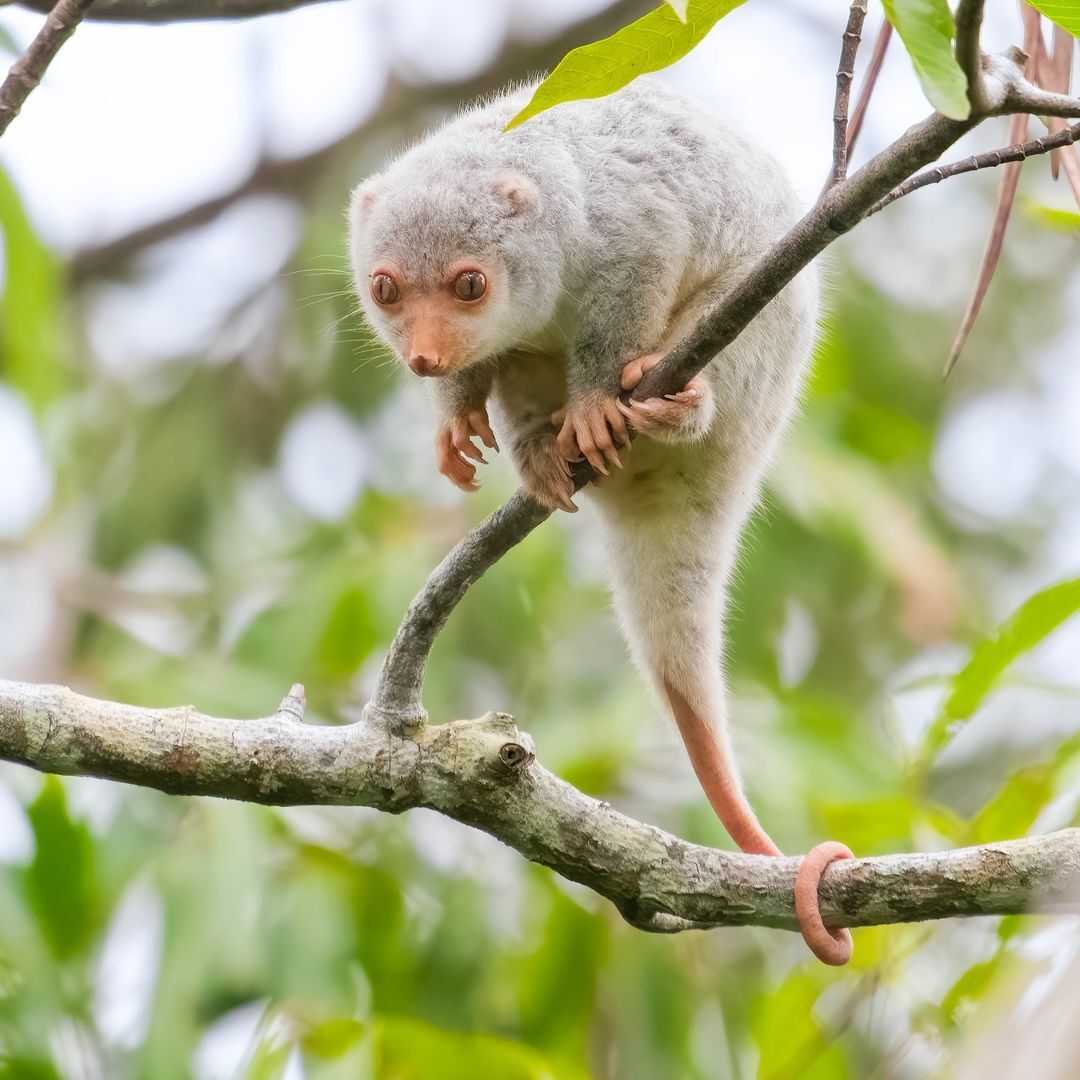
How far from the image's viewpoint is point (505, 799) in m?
2.80

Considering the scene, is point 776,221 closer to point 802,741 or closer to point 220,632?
point 802,741

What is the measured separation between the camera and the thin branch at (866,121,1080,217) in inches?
92.0

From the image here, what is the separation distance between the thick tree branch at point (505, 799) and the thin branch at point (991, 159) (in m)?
1.13

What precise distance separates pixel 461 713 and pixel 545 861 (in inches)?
126

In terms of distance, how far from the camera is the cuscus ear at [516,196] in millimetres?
3598

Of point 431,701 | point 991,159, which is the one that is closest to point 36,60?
point 991,159

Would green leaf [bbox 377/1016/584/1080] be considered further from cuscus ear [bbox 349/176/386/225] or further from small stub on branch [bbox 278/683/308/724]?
cuscus ear [bbox 349/176/386/225]

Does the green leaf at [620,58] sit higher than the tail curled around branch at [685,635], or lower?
higher

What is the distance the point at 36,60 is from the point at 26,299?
1.55 meters

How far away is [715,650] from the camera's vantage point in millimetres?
3916

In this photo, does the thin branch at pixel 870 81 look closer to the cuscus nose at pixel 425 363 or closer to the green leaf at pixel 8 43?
the cuscus nose at pixel 425 363

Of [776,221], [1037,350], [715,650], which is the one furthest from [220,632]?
[1037,350]

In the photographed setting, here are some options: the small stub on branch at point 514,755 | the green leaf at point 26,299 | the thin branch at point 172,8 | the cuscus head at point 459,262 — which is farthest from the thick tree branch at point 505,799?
the green leaf at point 26,299

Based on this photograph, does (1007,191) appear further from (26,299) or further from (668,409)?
(26,299)
